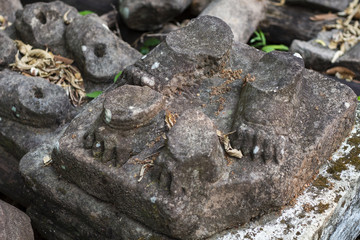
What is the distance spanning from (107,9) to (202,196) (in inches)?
131

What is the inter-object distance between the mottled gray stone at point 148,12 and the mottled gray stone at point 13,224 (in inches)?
105

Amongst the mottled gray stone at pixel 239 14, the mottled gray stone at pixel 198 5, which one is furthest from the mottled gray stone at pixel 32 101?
the mottled gray stone at pixel 198 5

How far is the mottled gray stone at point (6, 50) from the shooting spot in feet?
13.0

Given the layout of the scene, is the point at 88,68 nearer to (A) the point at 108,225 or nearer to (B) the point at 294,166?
(A) the point at 108,225

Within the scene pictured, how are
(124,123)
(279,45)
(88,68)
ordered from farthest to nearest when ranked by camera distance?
(279,45) < (88,68) < (124,123)

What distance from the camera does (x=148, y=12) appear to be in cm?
505

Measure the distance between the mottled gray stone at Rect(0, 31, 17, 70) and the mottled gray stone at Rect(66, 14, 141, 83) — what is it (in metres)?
0.45

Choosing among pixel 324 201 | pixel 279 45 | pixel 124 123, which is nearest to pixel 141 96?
pixel 124 123

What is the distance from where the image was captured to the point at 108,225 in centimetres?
276

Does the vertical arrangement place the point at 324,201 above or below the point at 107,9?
above

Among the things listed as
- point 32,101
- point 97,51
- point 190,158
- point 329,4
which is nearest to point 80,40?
point 97,51

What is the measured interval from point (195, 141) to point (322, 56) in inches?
107

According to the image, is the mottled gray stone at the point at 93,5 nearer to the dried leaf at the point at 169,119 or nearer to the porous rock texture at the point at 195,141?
the porous rock texture at the point at 195,141

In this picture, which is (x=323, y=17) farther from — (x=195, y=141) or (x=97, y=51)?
(x=195, y=141)
